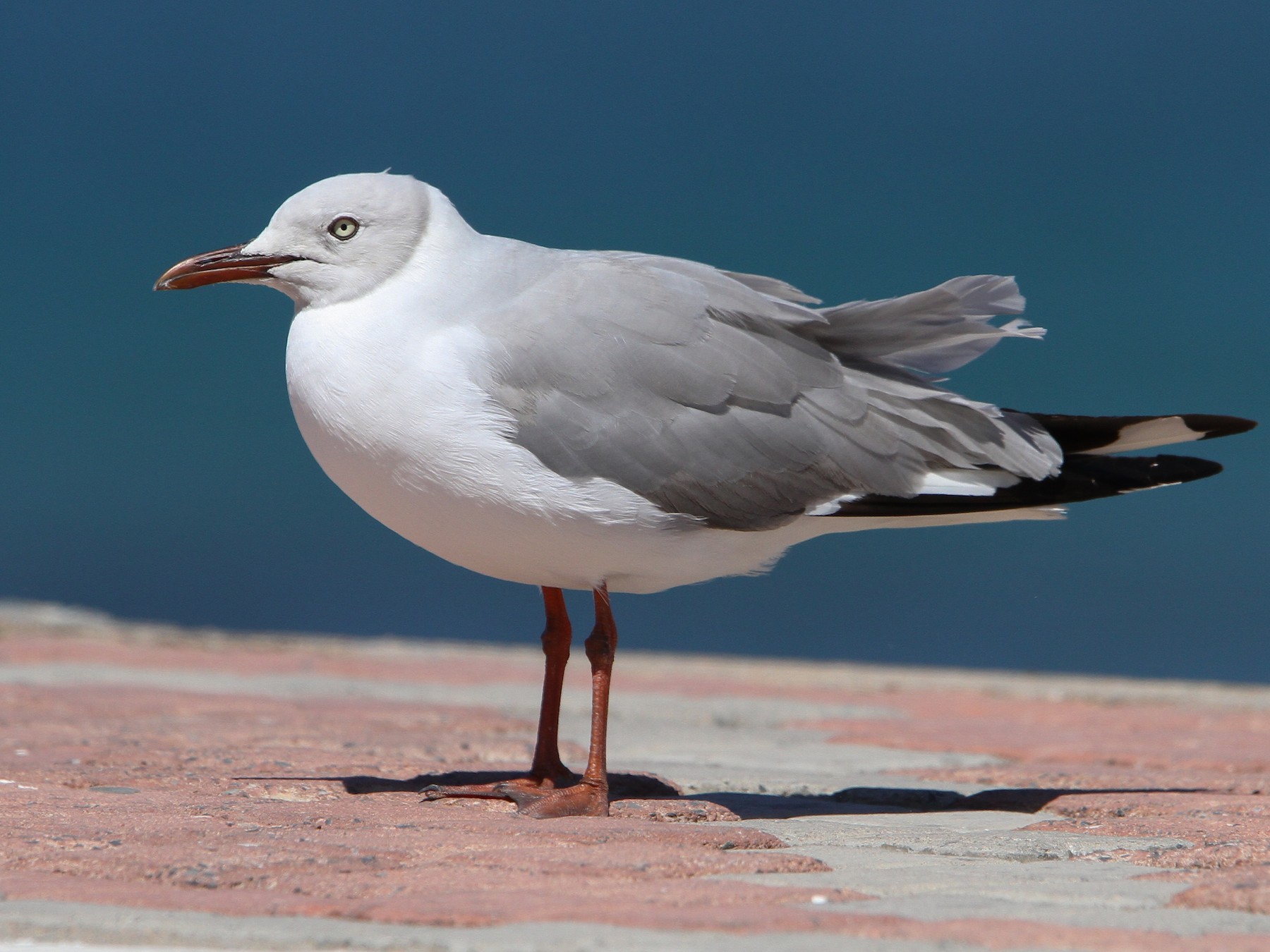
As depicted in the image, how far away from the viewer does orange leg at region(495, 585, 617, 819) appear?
11.0 ft

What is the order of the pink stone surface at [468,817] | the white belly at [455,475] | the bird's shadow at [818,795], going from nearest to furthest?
the pink stone surface at [468,817], the white belly at [455,475], the bird's shadow at [818,795]

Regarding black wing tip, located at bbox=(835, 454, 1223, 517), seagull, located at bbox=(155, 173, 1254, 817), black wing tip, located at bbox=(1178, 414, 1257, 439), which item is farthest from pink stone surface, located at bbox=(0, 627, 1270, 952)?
black wing tip, located at bbox=(1178, 414, 1257, 439)

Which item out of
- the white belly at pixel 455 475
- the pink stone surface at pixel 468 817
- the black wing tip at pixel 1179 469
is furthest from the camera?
the black wing tip at pixel 1179 469

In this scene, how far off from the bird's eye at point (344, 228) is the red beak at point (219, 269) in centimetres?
12

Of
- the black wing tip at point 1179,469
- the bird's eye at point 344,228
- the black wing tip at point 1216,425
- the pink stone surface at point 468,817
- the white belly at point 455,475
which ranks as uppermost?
the bird's eye at point 344,228

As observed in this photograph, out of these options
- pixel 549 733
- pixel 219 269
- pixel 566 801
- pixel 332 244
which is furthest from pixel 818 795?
pixel 219 269

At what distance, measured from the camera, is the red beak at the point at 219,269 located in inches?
145

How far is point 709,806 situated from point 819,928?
132 cm

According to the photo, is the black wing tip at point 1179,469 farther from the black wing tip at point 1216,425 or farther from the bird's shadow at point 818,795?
the bird's shadow at point 818,795

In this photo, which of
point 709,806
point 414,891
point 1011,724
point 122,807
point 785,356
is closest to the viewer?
point 414,891

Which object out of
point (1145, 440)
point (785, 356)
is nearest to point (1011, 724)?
point (1145, 440)

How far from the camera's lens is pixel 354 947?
1.98 metres

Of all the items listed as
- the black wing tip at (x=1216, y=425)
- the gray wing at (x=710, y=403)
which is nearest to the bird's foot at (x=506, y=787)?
the gray wing at (x=710, y=403)

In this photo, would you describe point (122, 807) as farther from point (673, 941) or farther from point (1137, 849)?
point (1137, 849)
